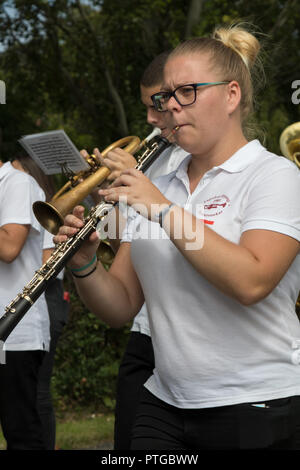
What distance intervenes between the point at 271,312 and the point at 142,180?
51 cm

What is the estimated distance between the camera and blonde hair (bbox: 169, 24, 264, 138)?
6.89 ft

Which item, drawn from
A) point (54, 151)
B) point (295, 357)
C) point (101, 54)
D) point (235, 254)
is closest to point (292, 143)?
point (54, 151)

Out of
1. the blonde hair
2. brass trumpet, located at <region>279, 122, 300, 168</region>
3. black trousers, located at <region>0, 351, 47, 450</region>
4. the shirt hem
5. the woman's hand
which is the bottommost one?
black trousers, located at <region>0, 351, 47, 450</region>

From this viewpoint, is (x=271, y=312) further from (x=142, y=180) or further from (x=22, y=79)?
(x=22, y=79)

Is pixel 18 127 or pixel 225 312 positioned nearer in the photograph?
pixel 225 312

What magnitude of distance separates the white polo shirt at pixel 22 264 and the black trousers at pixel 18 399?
69 millimetres

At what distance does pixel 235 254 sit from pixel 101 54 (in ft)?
26.8

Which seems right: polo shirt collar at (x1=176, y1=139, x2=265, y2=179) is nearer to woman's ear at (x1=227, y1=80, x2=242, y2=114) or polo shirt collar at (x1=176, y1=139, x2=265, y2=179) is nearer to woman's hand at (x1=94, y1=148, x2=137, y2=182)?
woman's ear at (x1=227, y1=80, x2=242, y2=114)

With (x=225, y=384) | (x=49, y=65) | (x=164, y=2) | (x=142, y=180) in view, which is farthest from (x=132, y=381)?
(x=49, y=65)

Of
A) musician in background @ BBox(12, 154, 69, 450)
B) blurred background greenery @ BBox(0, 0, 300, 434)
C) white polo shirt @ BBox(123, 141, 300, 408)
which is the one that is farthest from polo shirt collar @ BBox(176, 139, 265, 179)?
blurred background greenery @ BBox(0, 0, 300, 434)

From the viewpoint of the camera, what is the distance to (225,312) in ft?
6.37

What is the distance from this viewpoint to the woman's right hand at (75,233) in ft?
7.07

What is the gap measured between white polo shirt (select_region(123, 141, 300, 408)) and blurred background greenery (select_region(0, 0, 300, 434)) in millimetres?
6247

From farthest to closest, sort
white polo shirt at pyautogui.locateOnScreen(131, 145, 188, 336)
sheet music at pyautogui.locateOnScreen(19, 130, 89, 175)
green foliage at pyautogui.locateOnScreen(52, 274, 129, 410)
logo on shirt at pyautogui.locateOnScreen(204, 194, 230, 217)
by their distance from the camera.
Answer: green foliage at pyautogui.locateOnScreen(52, 274, 129, 410) → white polo shirt at pyautogui.locateOnScreen(131, 145, 188, 336) → sheet music at pyautogui.locateOnScreen(19, 130, 89, 175) → logo on shirt at pyautogui.locateOnScreen(204, 194, 230, 217)
